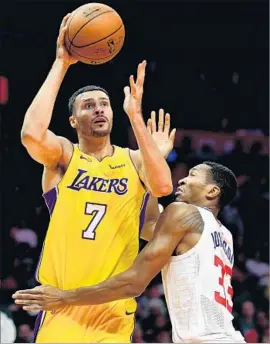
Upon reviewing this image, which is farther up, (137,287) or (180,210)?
(180,210)

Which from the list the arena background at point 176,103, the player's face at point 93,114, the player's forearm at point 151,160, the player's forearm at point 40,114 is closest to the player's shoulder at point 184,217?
the player's forearm at point 151,160

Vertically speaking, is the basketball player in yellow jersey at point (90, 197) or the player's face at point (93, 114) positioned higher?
the player's face at point (93, 114)

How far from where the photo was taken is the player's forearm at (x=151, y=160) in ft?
15.1

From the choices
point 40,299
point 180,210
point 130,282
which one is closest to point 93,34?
point 180,210

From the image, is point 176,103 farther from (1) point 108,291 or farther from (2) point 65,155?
(1) point 108,291

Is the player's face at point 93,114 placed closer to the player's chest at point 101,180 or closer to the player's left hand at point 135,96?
the player's chest at point 101,180

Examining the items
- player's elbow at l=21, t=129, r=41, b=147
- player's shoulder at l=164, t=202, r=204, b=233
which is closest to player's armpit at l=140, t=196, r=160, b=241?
player's shoulder at l=164, t=202, r=204, b=233

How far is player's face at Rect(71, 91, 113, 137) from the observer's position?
16.5 feet

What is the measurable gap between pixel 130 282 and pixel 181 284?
1.07 ft

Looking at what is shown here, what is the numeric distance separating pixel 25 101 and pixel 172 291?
313 inches

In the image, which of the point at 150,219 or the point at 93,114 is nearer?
the point at 93,114

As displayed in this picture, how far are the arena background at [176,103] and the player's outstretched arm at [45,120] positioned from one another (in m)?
5.62

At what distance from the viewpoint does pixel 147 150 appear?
4.60 m

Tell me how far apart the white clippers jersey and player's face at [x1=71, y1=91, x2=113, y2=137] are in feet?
3.08
